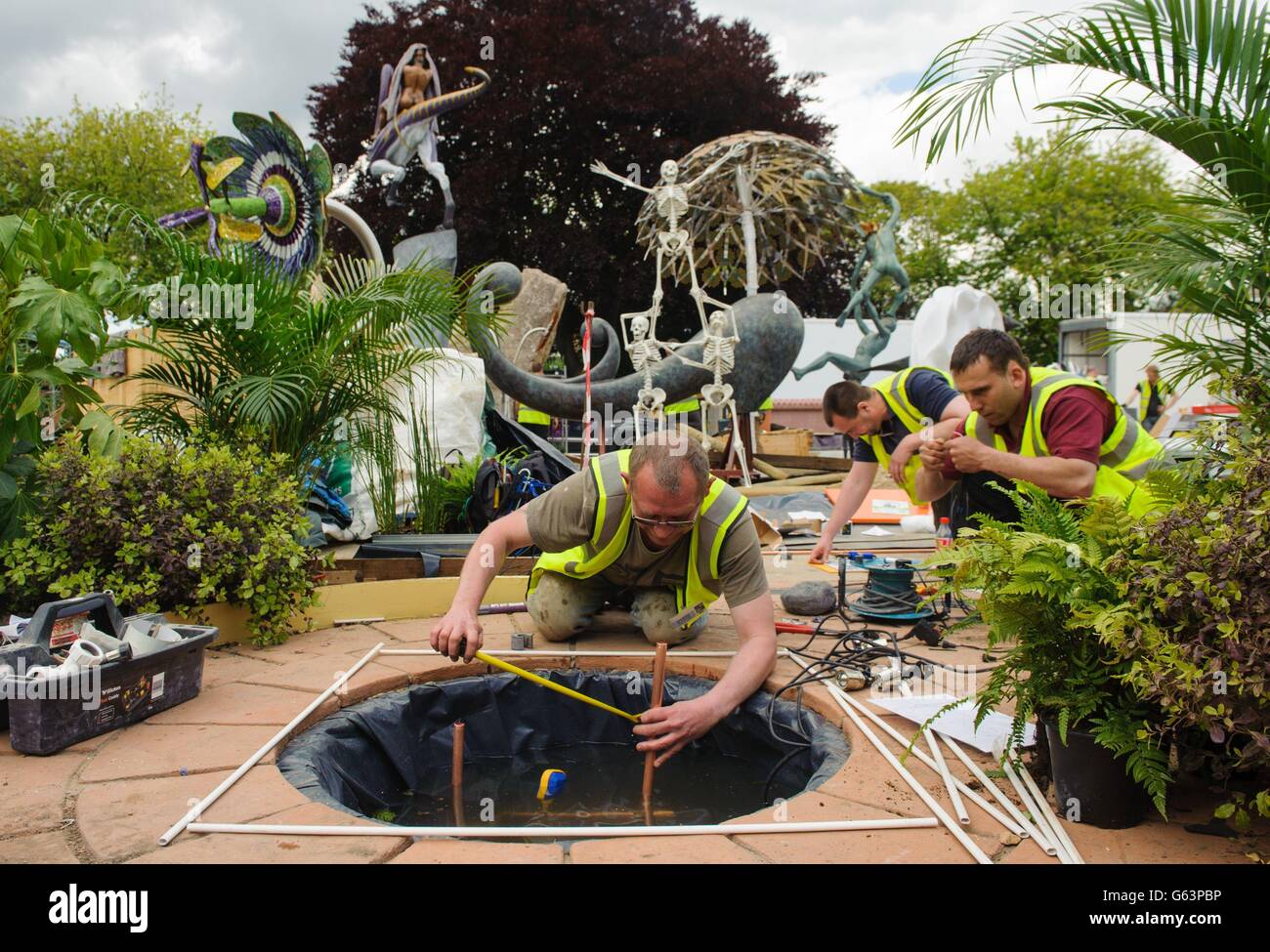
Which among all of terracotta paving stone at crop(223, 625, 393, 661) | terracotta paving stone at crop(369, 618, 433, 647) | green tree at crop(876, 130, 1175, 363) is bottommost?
terracotta paving stone at crop(223, 625, 393, 661)

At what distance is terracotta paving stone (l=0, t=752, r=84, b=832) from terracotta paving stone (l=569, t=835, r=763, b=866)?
1357 mm

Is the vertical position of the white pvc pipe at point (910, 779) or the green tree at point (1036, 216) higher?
the green tree at point (1036, 216)

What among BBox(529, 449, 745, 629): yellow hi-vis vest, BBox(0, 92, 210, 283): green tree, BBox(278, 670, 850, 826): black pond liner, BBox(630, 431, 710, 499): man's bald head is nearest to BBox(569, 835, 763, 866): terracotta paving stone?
BBox(278, 670, 850, 826): black pond liner

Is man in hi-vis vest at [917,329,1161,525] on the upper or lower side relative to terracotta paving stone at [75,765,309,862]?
upper

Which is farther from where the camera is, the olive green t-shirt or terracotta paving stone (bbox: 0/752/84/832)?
the olive green t-shirt

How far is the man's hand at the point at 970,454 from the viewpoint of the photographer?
3.73 m

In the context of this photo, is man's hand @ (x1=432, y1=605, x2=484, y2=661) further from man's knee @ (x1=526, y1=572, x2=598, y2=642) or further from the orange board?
the orange board

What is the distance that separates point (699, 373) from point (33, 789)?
6823 mm

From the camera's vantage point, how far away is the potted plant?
2.17 meters

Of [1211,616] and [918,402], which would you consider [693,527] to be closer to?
[1211,616]

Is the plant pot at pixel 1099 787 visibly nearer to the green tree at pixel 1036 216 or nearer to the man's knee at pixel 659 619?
the man's knee at pixel 659 619

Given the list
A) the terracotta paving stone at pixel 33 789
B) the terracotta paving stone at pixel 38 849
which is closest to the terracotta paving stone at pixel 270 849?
the terracotta paving stone at pixel 38 849

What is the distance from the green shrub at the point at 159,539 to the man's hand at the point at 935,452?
2824 millimetres

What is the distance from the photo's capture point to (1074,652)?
226cm
